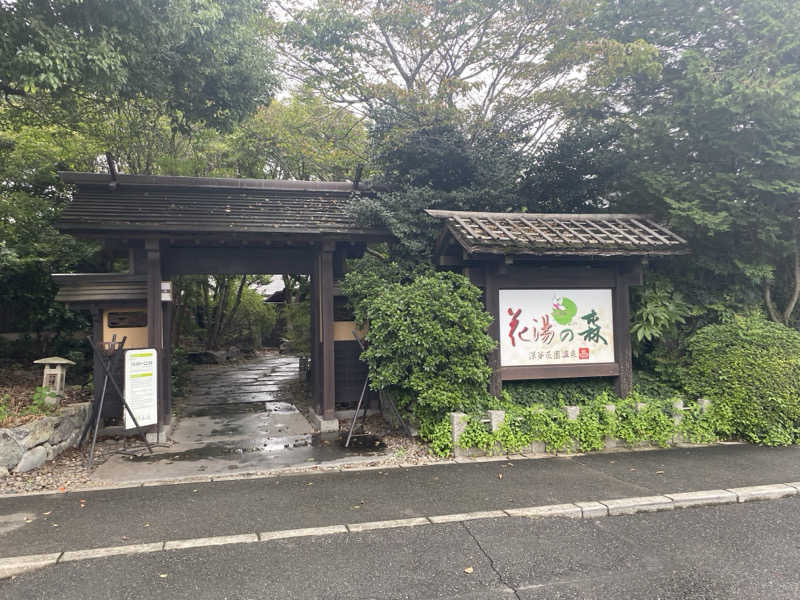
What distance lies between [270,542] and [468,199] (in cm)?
688

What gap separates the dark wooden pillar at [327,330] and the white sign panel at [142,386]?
277cm

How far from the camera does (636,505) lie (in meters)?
5.21

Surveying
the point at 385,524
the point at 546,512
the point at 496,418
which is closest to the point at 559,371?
the point at 496,418

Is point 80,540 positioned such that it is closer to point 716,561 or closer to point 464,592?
point 464,592

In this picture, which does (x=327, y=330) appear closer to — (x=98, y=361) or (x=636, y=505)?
(x=98, y=361)

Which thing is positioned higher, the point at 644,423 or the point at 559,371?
the point at 559,371

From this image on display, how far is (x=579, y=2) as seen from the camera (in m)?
10.5

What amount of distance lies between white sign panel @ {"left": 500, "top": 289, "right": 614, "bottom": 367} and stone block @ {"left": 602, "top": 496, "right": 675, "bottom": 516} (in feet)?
9.58

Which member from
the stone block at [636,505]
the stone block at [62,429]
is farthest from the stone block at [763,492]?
the stone block at [62,429]

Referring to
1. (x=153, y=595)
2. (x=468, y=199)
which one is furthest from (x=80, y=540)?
(x=468, y=199)

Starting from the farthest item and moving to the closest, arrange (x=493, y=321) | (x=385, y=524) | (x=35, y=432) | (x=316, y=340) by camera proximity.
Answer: (x=316, y=340) → (x=493, y=321) → (x=35, y=432) → (x=385, y=524)

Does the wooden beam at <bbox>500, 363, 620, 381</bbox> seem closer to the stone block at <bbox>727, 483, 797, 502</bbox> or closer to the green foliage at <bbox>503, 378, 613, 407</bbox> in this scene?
the green foliage at <bbox>503, 378, 613, 407</bbox>

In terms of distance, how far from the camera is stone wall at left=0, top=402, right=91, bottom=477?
6.15 m

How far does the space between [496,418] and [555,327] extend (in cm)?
205
